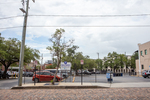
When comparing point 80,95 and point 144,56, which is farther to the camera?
point 144,56

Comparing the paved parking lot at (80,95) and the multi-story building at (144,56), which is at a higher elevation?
the multi-story building at (144,56)

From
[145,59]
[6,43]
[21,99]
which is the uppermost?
[6,43]

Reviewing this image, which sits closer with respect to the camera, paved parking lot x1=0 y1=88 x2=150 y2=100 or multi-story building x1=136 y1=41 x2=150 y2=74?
paved parking lot x1=0 y1=88 x2=150 y2=100

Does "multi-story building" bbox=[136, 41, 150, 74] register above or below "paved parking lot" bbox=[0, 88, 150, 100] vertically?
above

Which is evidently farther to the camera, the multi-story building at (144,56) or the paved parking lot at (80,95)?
the multi-story building at (144,56)

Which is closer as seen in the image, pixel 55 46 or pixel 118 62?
pixel 55 46

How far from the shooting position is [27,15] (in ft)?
50.6

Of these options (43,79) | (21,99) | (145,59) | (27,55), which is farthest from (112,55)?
(21,99)

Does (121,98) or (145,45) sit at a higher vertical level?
(145,45)

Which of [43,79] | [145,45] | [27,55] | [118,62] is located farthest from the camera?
[118,62]

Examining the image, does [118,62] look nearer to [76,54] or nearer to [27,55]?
[76,54]

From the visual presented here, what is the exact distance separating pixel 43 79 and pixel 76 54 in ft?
81.6

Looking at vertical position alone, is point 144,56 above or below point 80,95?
above

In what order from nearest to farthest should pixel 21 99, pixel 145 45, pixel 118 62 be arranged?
pixel 21 99 < pixel 145 45 < pixel 118 62
